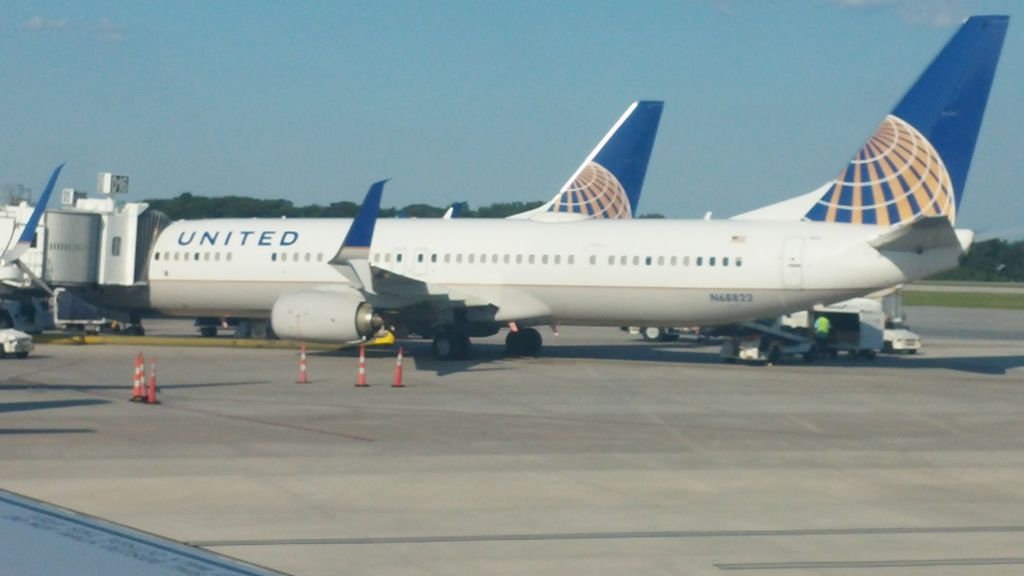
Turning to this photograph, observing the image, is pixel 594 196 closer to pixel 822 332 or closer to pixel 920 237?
pixel 822 332

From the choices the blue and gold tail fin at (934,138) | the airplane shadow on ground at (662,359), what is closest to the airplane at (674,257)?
the blue and gold tail fin at (934,138)

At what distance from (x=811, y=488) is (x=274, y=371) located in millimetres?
14163

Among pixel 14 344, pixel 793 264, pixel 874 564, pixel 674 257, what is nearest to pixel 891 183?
pixel 793 264

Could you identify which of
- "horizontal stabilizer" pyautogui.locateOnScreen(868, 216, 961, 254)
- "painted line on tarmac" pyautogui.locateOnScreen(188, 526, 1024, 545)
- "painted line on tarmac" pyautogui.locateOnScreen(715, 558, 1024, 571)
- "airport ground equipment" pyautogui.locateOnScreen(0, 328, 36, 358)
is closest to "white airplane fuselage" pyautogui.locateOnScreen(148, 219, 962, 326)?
"horizontal stabilizer" pyautogui.locateOnScreen(868, 216, 961, 254)

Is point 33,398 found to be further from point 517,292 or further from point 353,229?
point 517,292

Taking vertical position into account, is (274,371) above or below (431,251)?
below

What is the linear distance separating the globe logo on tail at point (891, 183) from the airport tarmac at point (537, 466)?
136 inches

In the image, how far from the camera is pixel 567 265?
92.4ft

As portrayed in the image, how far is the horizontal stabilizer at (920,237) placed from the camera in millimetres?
23828

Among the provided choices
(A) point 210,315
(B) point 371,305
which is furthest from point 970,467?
(A) point 210,315

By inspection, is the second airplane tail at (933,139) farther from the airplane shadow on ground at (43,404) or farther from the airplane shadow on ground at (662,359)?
the airplane shadow on ground at (43,404)

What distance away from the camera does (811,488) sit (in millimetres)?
13008

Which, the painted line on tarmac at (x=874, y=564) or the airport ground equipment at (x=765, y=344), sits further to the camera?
the airport ground equipment at (x=765, y=344)

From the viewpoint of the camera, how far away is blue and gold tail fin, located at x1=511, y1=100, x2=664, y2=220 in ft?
128
